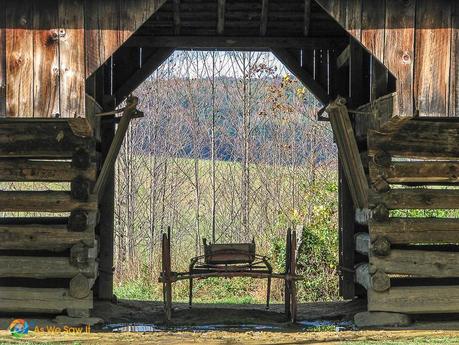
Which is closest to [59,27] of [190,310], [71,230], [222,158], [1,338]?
[71,230]

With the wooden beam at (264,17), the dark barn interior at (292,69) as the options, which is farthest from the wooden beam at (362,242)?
the wooden beam at (264,17)

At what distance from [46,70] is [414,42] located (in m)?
4.32

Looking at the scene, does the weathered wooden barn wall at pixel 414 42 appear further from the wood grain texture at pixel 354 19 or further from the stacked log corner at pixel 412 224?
the stacked log corner at pixel 412 224

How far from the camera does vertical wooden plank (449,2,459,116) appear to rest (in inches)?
410

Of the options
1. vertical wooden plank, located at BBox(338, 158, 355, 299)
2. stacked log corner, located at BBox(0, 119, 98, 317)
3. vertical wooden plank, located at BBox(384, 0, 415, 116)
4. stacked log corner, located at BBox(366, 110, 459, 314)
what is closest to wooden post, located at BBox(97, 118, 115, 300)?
stacked log corner, located at BBox(0, 119, 98, 317)

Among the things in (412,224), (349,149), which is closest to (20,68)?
(349,149)

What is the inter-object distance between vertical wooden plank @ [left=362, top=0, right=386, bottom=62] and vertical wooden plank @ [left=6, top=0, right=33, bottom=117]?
390cm

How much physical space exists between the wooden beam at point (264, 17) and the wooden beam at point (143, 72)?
1.58 m

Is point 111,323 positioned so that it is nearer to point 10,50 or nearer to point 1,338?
point 1,338

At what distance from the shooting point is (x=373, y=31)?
33.8ft

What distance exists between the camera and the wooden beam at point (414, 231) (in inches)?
456

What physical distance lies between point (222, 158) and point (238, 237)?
5485 mm

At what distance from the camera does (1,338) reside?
1028 centimetres

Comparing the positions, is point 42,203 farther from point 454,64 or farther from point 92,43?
point 454,64
